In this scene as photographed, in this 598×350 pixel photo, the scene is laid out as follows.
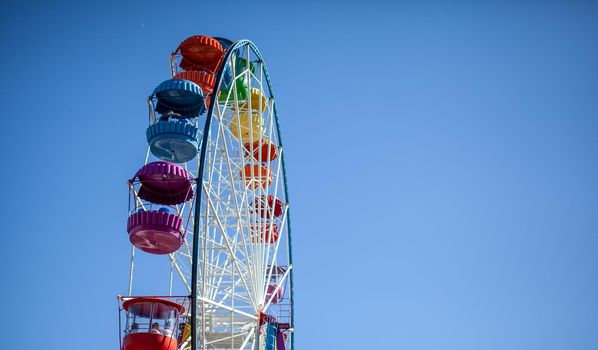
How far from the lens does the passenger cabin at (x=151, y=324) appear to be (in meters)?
15.1

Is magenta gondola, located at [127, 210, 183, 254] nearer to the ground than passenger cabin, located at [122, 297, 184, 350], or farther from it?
farther from it

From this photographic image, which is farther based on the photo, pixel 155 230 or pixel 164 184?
pixel 164 184

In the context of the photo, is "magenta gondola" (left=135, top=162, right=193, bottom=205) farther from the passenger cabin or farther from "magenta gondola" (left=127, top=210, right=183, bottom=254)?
the passenger cabin

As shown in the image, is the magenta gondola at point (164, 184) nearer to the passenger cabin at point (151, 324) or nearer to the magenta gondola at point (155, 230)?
the magenta gondola at point (155, 230)

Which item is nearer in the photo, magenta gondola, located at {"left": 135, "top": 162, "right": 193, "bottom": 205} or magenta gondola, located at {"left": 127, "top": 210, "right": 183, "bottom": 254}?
magenta gondola, located at {"left": 127, "top": 210, "right": 183, "bottom": 254}

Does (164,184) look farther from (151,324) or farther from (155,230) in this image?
(151,324)

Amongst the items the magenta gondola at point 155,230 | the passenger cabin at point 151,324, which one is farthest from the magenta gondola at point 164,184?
the passenger cabin at point 151,324

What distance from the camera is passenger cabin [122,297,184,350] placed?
15094mm

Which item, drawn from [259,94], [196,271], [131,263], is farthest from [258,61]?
[196,271]

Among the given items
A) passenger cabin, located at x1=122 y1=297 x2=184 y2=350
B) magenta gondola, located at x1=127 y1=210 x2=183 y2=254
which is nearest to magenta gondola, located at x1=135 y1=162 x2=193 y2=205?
magenta gondola, located at x1=127 y1=210 x2=183 y2=254

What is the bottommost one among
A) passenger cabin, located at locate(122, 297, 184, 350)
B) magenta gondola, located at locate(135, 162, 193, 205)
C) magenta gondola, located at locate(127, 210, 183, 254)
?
passenger cabin, located at locate(122, 297, 184, 350)

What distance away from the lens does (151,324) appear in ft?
50.1

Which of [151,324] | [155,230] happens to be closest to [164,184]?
[155,230]

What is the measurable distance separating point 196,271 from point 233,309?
3.25m
